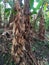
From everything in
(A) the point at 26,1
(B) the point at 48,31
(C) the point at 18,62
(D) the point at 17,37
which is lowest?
(B) the point at 48,31

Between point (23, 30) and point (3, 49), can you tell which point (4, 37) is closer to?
point (3, 49)

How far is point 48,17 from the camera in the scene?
474 cm

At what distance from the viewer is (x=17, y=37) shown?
2.45 m

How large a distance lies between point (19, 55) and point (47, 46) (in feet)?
4.09

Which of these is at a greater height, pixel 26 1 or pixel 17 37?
pixel 26 1

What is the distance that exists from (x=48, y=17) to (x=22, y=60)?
244 cm

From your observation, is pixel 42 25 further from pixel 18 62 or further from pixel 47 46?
pixel 18 62

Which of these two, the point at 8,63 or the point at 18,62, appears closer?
the point at 18,62

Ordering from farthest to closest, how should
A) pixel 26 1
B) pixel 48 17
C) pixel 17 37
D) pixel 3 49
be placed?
pixel 48 17
pixel 3 49
pixel 26 1
pixel 17 37

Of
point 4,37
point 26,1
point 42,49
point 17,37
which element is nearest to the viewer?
point 17,37

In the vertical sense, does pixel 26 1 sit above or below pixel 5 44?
above

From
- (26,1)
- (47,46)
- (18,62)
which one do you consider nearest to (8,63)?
(18,62)

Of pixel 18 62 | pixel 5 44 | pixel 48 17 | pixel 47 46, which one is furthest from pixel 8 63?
pixel 48 17

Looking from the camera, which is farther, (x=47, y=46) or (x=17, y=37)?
(x=47, y=46)
